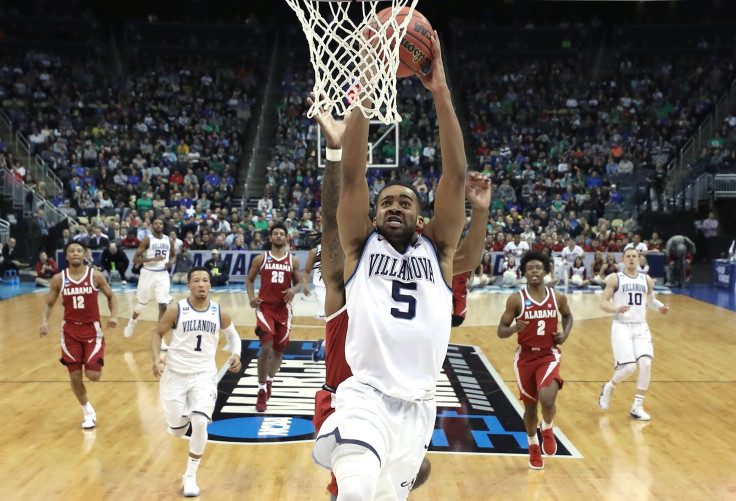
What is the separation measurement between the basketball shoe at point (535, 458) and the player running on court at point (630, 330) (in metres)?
2.01

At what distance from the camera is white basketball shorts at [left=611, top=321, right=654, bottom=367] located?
26.9ft

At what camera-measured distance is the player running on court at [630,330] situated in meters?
8.14

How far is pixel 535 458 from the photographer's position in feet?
21.5

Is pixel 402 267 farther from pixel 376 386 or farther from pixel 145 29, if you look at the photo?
pixel 145 29

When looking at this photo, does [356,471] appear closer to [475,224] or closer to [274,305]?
[475,224]

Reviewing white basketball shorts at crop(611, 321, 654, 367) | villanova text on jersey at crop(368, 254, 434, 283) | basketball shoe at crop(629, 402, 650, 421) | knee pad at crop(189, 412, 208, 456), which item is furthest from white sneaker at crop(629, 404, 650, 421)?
villanova text on jersey at crop(368, 254, 434, 283)

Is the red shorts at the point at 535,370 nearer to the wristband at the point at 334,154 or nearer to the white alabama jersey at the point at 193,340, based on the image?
the white alabama jersey at the point at 193,340

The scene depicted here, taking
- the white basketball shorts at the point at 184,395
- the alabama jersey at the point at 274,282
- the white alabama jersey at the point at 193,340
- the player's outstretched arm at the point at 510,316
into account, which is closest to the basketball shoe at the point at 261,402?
the alabama jersey at the point at 274,282

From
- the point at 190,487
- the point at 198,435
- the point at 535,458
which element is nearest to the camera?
the point at 190,487

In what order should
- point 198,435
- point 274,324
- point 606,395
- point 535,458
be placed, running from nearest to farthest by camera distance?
point 198,435, point 535,458, point 606,395, point 274,324

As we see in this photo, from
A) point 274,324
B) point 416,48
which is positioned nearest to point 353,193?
point 416,48

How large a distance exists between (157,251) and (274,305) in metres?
4.41

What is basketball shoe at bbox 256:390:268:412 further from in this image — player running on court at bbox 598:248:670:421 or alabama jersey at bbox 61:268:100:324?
player running on court at bbox 598:248:670:421

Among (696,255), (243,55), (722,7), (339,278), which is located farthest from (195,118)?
(339,278)
